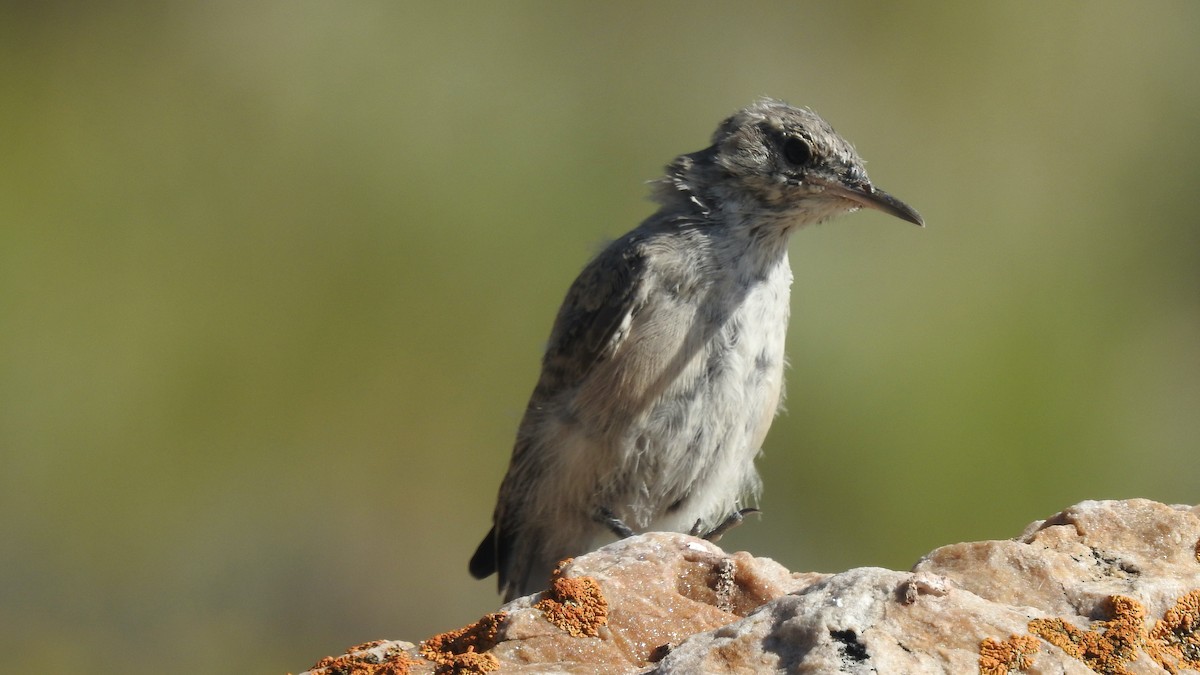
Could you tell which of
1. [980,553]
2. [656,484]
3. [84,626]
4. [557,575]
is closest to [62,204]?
[84,626]

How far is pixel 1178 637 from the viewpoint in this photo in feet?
9.51

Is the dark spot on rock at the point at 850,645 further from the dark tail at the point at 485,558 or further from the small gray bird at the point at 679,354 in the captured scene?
the dark tail at the point at 485,558

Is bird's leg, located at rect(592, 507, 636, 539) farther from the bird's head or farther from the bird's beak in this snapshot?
the bird's beak

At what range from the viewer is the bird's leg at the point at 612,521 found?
5500 millimetres

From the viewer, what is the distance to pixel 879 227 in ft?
33.4

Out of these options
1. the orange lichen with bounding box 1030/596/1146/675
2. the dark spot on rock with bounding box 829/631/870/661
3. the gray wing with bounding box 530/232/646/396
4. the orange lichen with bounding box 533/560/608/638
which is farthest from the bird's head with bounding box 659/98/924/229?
the dark spot on rock with bounding box 829/631/870/661

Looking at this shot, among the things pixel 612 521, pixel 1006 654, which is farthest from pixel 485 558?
pixel 1006 654

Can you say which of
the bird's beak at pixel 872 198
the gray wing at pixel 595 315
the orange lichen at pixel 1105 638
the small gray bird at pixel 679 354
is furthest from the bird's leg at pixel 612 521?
the orange lichen at pixel 1105 638

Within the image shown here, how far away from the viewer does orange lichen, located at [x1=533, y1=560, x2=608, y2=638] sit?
123 inches

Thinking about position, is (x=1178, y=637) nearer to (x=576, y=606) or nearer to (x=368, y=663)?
(x=576, y=606)

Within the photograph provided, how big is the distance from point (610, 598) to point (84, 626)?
20.3ft

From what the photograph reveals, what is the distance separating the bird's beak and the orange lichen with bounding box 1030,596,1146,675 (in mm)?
2889

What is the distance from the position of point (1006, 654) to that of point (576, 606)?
1.01 metres

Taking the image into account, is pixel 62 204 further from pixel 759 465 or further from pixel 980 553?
pixel 980 553
